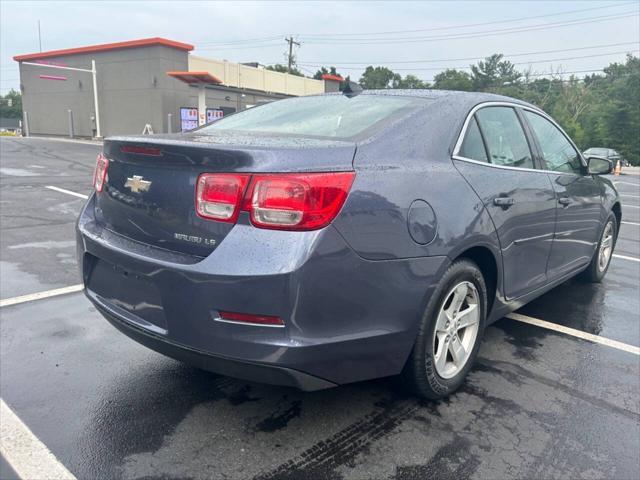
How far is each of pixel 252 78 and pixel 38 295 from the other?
116ft

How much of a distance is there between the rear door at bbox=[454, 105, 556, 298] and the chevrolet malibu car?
19 mm

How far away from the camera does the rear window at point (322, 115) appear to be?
280cm

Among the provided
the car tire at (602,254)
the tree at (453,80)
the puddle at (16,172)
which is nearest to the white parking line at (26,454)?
the car tire at (602,254)

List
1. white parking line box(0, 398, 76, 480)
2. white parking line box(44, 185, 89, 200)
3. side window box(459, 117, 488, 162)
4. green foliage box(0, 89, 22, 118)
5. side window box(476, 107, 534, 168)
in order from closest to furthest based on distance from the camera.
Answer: white parking line box(0, 398, 76, 480) → side window box(459, 117, 488, 162) → side window box(476, 107, 534, 168) → white parking line box(44, 185, 89, 200) → green foliage box(0, 89, 22, 118)

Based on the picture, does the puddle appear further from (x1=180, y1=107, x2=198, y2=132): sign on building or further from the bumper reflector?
(x1=180, y1=107, x2=198, y2=132): sign on building

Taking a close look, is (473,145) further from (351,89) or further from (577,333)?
(577,333)

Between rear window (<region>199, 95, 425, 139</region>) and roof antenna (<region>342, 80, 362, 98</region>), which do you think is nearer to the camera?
rear window (<region>199, 95, 425, 139</region>)

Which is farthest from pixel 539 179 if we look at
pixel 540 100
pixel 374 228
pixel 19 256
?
pixel 540 100

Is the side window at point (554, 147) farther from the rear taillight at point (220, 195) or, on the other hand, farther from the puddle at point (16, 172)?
the puddle at point (16, 172)

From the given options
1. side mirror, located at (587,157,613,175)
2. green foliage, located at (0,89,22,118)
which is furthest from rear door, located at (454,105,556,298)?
green foliage, located at (0,89,22,118)

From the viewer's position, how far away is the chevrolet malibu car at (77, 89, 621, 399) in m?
2.16

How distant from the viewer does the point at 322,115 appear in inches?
123

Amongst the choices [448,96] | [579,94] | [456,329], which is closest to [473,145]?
[448,96]

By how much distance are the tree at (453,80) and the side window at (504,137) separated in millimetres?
71190
